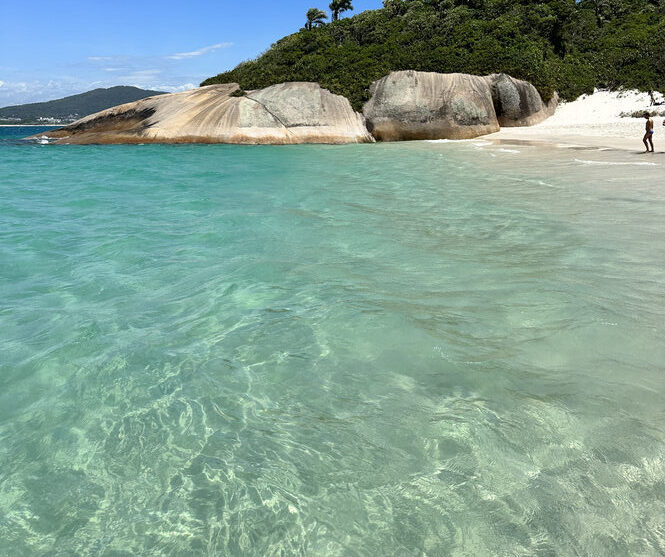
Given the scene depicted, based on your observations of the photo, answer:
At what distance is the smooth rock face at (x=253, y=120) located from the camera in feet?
83.5

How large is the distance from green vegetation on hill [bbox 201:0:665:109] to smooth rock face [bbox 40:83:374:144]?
1.60 m

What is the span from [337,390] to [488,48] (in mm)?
31297

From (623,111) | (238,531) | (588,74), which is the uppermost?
(588,74)

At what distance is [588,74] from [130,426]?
35.5 metres

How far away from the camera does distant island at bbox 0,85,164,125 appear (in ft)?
510

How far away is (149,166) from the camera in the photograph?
16.9m

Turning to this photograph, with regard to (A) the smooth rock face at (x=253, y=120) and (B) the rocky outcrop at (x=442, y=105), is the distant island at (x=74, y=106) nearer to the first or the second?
(A) the smooth rock face at (x=253, y=120)

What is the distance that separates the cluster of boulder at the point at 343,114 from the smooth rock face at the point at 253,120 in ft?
0.18

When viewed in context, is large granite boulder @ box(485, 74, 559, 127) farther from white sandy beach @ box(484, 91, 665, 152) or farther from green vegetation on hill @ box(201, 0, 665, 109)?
green vegetation on hill @ box(201, 0, 665, 109)

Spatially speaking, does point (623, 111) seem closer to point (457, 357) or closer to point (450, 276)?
point (450, 276)

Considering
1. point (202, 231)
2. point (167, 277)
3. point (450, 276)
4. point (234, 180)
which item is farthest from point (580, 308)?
point (234, 180)

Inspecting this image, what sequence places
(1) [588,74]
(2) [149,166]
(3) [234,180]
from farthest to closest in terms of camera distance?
(1) [588,74]
(2) [149,166]
(3) [234,180]

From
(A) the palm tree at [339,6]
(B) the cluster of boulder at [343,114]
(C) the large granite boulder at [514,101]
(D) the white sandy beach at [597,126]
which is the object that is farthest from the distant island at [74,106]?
(D) the white sandy beach at [597,126]

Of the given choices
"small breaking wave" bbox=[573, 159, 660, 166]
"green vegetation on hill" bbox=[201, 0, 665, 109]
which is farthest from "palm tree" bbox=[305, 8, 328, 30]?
"small breaking wave" bbox=[573, 159, 660, 166]
